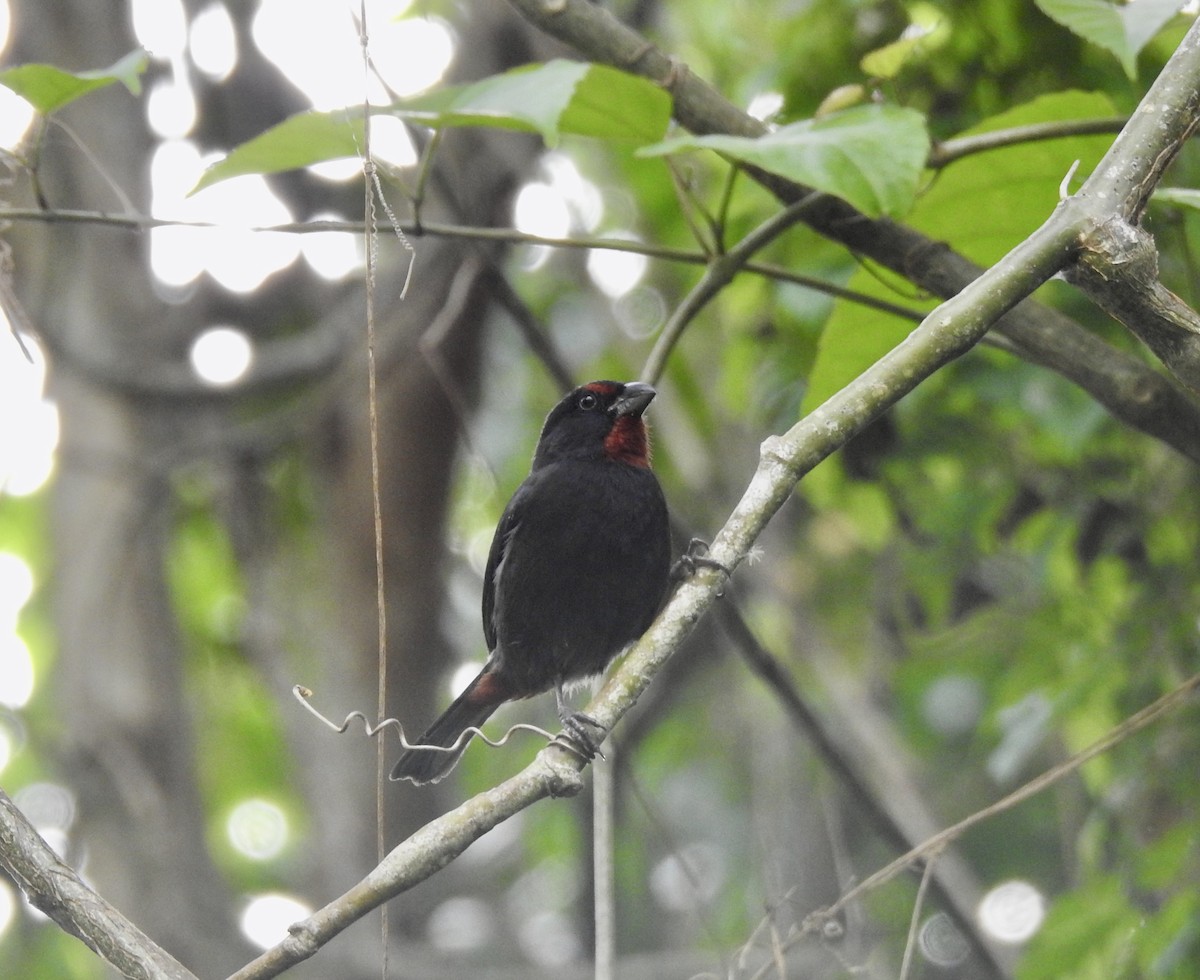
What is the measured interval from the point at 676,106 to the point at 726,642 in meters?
3.31

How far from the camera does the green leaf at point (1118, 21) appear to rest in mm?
2104

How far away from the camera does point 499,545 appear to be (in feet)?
12.5

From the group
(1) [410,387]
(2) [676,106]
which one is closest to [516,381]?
(1) [410,387]

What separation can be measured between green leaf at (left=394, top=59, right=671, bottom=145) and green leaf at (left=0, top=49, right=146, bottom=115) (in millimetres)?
429

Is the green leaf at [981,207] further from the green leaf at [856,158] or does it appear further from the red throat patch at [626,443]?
the red throat patch at [626,443]

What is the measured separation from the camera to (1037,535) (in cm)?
405

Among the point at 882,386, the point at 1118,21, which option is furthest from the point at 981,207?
the point at 882,386

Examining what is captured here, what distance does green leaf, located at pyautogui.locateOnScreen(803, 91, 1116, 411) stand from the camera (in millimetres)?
2573

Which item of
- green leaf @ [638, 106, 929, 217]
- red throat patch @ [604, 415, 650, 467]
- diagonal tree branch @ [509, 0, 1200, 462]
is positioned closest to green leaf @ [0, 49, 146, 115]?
diagonal tree branch @ [509, 0, 1200, 462]

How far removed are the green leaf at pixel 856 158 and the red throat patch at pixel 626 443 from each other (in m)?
1.64

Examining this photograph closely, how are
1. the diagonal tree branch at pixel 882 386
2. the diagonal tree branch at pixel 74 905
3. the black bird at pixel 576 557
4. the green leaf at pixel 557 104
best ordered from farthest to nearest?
the black bird at pixel 576 557 < the green leaf at pixel 557 104 < the diagonal tree branch at pixel 882 386 < the diagonal tree branch at pixel 74 905

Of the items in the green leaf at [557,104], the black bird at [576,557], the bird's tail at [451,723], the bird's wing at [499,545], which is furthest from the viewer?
the bird's tail at [451,723]

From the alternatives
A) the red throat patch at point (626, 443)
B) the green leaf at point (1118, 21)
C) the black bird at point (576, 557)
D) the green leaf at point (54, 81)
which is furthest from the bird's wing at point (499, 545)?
the green leaf at point (1118, 21)

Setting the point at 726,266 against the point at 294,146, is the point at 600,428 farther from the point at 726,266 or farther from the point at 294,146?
the point at 294,146
